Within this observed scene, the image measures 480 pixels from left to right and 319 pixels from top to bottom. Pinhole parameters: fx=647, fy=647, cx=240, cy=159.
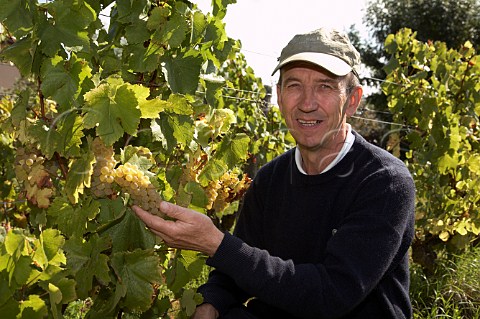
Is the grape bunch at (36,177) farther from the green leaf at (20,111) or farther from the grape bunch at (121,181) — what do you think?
the grape bunch at (121,181)

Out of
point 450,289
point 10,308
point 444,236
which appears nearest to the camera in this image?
point 10,308

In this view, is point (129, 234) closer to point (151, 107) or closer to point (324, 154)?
point (151, 107)

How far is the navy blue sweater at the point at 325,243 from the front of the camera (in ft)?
6.59

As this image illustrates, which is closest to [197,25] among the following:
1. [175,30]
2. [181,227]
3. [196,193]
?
[175,30]

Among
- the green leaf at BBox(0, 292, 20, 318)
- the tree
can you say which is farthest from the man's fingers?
the tree

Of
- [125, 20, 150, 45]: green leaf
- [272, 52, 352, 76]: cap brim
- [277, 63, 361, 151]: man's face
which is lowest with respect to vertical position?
[277, 63, 361, 151]: man's face

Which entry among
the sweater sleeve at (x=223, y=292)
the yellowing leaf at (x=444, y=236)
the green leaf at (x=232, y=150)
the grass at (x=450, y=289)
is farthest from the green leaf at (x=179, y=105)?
the yellowing leaf at (x=444, y=236)

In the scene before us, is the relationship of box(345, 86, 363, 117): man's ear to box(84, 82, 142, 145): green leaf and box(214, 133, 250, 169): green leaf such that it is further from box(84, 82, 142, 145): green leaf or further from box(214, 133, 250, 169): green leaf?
box(84, 82, 142, 145): green leaf

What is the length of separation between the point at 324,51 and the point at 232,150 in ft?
1.64

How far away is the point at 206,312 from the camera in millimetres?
2393

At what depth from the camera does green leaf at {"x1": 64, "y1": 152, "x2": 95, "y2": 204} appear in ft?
5.83

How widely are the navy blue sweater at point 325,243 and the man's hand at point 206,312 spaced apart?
0.09 feet

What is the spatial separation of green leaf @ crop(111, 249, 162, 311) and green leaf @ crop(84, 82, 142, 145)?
330mm

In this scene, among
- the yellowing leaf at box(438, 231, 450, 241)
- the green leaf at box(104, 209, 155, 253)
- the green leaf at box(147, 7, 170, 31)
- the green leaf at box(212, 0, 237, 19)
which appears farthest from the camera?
the yellowing leaf at box(438, 231, 450, 241)
